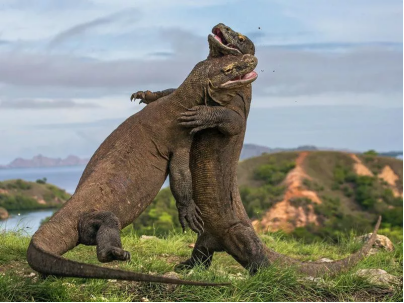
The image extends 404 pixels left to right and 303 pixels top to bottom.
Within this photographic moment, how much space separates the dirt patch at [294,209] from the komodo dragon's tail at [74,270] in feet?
65.0

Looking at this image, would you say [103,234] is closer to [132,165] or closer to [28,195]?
[132,165]

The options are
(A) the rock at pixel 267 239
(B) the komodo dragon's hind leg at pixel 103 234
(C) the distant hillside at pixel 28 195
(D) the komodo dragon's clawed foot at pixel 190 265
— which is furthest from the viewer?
(C) the distant hillside at pixel 28 195

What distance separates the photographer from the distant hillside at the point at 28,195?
897 inches

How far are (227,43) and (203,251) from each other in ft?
9.19

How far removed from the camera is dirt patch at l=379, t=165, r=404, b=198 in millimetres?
33997

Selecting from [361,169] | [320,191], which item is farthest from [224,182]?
[361,169]

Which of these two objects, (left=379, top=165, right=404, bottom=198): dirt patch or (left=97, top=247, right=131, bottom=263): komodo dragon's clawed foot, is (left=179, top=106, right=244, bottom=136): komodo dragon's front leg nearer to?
(left=97, top=247, right=131, bottom=263): komodo dragon's clawed foot

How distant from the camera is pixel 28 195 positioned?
81.9ft

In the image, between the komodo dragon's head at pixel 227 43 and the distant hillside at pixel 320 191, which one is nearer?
the komodo dragon's head at pixel 227 43

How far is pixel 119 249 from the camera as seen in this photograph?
6.42 m

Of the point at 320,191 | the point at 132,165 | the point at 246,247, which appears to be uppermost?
the point at 132,165

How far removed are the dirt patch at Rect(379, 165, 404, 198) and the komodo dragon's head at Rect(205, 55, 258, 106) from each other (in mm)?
27534

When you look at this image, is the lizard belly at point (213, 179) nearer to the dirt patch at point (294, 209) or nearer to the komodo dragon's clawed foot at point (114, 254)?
the komodo dragon's clawed foot at point (114, 254)

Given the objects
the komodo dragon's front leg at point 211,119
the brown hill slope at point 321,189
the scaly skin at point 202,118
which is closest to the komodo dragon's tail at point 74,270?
the scaly skin at point 202,118
